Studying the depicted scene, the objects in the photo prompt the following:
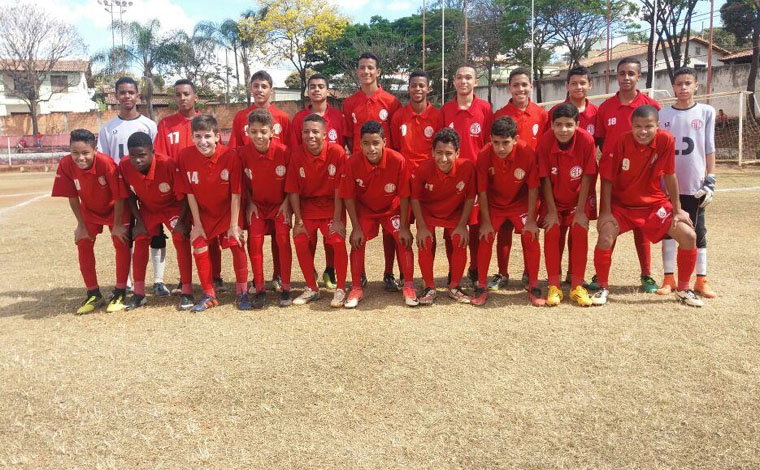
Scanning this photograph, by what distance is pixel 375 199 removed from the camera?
4.92 meters

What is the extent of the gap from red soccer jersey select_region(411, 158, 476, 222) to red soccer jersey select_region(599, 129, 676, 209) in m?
1.12

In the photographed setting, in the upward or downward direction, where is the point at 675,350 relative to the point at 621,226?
downward

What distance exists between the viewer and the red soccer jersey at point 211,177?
15.8ft

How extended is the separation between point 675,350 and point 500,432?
156 centimetres

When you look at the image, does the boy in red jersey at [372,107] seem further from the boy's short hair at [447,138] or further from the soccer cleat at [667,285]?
the soccer cleat at [667,285]

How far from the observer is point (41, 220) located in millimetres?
10164

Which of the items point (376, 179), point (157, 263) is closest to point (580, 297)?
point (376, 179)

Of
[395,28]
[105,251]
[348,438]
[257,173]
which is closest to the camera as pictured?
[348,438]

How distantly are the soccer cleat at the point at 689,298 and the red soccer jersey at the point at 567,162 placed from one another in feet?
3.67

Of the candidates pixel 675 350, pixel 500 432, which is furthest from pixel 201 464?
pixel 675 350

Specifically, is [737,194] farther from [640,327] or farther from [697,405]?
[697,405]

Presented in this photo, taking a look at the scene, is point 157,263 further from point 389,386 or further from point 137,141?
point 389,386

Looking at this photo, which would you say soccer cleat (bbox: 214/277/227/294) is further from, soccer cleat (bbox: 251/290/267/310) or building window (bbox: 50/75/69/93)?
building window (bbox: 50/75/69/93)

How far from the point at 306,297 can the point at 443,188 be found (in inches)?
60.5
